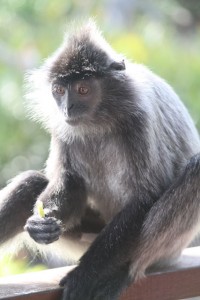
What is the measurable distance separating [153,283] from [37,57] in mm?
4033

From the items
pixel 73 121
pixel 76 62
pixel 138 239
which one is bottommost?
pixel 138 239

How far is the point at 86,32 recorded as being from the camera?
10.2ft

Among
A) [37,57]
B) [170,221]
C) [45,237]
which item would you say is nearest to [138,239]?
[170,221]

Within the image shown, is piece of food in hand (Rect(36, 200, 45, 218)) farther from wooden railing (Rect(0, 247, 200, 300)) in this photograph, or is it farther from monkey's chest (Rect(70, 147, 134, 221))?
monkey's chest (Rect(70, 147, 134, 221))

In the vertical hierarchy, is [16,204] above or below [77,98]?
below

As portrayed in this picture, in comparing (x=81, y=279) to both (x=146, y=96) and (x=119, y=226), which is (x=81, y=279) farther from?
(x=146, y=96)

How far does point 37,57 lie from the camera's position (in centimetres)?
650

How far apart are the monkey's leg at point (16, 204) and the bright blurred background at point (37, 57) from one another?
2.40m

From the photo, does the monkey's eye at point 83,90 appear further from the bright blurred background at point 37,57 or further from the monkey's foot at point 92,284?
the bright blurred background at point 37,57

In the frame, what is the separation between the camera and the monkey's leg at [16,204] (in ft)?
10.2

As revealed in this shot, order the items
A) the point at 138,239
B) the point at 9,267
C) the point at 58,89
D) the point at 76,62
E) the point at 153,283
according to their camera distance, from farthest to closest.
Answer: the point at 9,267, the point at 58,89, the point at 76,62, the point at 138,239, the point at 153,283

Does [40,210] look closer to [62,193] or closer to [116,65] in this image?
[62,193]

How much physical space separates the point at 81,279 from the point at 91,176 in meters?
0.61

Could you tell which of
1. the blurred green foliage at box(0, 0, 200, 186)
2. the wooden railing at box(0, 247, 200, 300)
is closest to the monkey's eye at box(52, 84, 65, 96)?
the wooden railing at box(0, 247, 200, 300)
